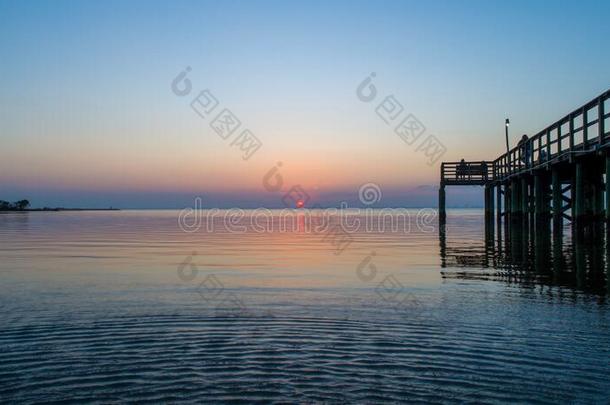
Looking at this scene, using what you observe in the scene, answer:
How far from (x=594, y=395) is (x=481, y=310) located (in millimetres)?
3837

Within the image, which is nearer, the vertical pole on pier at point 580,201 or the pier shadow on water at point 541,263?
the pier shadow on water at point 541,263

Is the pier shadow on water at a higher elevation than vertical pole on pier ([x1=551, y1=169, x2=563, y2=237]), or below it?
below

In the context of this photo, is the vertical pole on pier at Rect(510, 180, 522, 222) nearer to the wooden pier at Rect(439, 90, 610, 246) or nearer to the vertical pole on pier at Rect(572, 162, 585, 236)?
the wooden pier at Rect(439, 90, 610, 246)

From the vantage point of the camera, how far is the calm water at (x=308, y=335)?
15.9ft

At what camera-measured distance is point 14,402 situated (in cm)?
454

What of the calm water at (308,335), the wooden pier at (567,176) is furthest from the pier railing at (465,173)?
the calm water at (308,335)

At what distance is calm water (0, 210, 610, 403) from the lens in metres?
4.85

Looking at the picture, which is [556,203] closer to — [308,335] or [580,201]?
[580,201]

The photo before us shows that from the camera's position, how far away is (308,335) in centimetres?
683

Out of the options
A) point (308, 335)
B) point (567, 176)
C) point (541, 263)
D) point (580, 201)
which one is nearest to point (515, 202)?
point (567, 176)

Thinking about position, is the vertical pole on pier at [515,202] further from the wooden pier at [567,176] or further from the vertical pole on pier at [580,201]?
the vertical pole on pier at [580,201]

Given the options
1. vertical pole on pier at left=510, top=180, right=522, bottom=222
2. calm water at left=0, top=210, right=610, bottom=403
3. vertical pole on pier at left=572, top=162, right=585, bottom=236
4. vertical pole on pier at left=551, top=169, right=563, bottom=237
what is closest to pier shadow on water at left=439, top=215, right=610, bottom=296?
calm water at left=0, top=210, right=610, bottom=403

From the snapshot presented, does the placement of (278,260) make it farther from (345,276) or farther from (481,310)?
(481,310)

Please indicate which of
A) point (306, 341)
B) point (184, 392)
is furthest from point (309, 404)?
point (306, 341)
